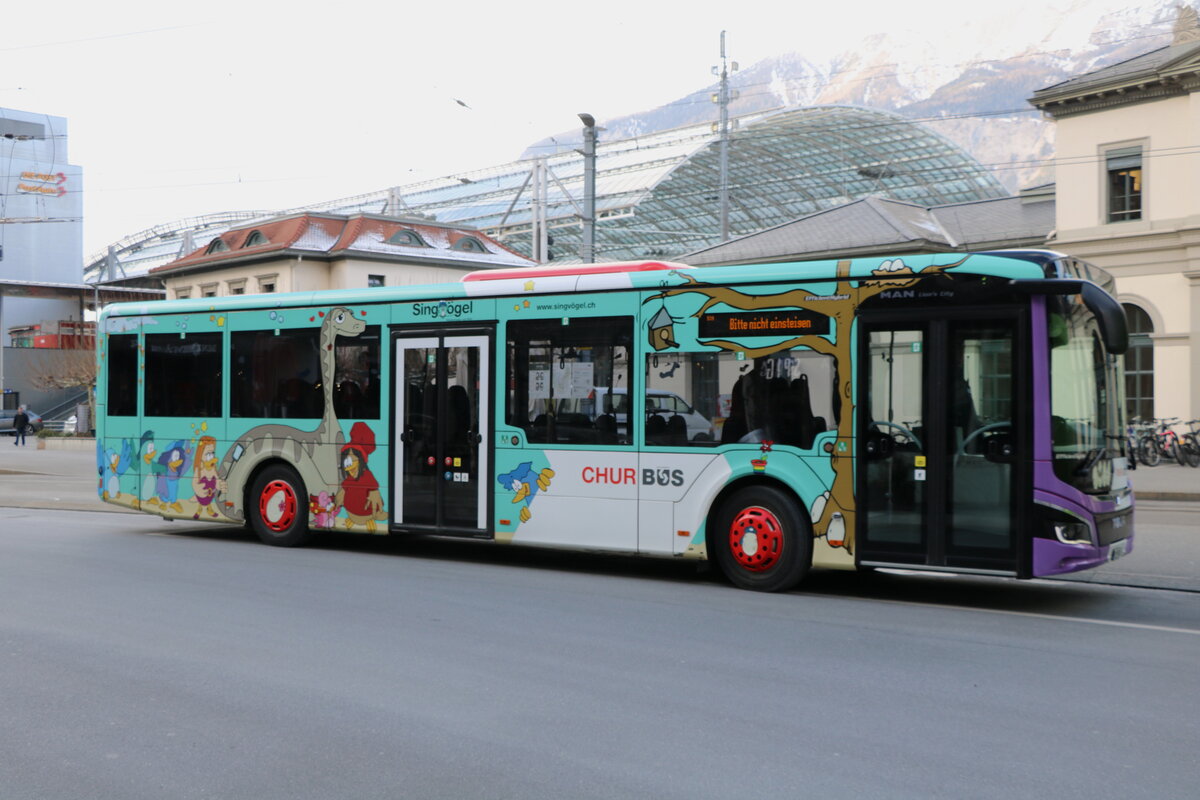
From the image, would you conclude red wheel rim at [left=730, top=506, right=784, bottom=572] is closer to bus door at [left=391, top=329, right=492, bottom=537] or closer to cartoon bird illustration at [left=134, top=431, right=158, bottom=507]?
bus door at [left=391, top=329, right=492, bottom=537]

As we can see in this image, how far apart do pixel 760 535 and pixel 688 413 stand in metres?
1.24

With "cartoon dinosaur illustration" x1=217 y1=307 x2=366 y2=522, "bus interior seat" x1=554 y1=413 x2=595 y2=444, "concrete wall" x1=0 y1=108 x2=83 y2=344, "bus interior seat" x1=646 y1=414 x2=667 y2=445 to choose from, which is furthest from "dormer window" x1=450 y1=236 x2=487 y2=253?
"concrete wall" x1=0 y1=108 x2=83 y2=344

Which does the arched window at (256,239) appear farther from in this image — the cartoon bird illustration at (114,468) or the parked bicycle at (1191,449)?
the cartoon bird illustration at (114,468)

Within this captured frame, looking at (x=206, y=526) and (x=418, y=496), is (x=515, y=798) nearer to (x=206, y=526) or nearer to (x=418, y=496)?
(x=418, y=496)

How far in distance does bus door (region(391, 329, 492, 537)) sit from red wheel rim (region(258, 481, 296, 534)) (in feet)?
5.28

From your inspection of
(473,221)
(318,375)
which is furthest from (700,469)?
(473,221)

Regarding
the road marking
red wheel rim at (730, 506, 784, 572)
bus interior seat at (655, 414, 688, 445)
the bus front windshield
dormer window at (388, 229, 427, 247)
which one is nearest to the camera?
the road marking

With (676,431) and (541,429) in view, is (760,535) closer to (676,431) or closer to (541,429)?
(676,431)

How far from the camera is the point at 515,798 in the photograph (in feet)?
14.6

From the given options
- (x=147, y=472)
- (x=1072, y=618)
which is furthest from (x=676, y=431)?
(x=147, y=472)

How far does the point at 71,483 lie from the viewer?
83.7 ft

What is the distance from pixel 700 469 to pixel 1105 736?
4.92 m

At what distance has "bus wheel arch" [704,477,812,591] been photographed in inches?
368

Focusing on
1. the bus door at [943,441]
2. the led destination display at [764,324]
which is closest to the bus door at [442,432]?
the led destination display at [764,324]
